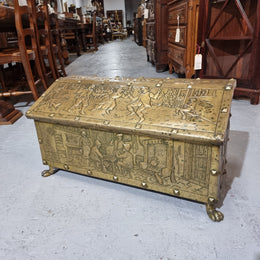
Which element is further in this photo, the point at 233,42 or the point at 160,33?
the point at 160,33

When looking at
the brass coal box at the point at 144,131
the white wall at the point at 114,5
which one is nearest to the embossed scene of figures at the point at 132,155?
the brass coal box at the point at 144,131

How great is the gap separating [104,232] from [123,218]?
98mm

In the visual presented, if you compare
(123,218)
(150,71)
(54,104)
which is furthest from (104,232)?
(150,71)

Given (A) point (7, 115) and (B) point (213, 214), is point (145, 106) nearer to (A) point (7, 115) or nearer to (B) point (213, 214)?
(B) point (213, 214)

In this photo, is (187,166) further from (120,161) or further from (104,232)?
(104,232)

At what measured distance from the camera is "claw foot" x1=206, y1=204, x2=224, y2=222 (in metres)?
0.90

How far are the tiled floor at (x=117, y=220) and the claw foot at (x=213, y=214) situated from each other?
0.02 metres

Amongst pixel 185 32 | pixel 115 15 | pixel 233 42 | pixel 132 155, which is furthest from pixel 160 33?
pixel 115 15

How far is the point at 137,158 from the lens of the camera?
3.16 feet

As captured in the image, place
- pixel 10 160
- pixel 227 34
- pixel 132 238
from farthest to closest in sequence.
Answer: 1. pixel 227 34
2. pixel 10 160
3. pixel 132 238

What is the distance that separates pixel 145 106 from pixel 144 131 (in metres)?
0.13

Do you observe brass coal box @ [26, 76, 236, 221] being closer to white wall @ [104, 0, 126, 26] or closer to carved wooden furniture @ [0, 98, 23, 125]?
carved wooden furniture @ [0, 98, 23, 125]

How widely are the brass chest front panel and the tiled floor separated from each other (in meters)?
0.09

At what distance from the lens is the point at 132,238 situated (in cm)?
85
